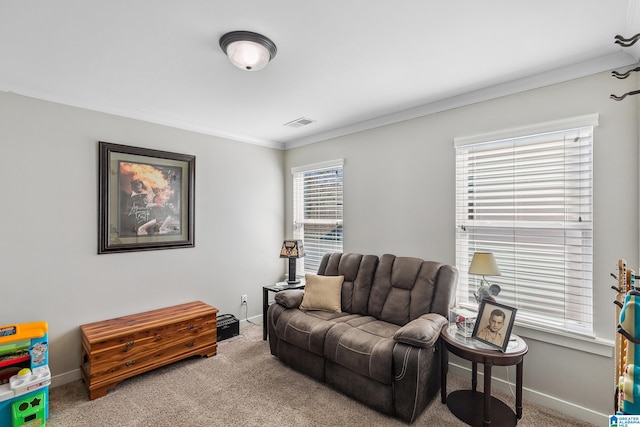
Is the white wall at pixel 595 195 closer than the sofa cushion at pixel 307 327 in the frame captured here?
Yes

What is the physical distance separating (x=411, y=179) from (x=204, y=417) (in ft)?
9.05

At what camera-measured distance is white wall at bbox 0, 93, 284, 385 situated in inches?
101

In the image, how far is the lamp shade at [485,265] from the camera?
2.27 meters

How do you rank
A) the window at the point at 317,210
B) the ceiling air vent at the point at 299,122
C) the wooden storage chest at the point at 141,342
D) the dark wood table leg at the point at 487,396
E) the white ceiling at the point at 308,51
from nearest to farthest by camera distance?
the white ceiling at the point at 308,51 < the dark wood table leg at the point at 487,396 < the wooden storage chest at the point at 141,342 < the ceiling air vent at the point at 299,122 < the window at the point at 317,210

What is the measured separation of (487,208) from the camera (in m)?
2.70

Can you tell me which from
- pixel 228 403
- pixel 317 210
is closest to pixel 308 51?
pixel 317 210

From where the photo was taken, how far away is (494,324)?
2.15 metres

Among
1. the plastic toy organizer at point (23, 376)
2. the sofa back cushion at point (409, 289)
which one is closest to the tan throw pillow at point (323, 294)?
the sofa back cushion at point (409, 289)

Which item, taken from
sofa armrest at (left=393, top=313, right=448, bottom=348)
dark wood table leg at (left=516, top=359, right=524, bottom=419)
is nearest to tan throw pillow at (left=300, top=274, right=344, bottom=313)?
sofa armrest at (left=393, top=313, right=448, bottom=348)

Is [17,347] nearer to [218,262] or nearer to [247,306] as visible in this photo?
[218,262]

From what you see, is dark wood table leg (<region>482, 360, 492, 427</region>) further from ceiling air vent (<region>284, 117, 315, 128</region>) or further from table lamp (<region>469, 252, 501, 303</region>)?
ceiling air vent (<region>284, 117, 315, 128</region>)

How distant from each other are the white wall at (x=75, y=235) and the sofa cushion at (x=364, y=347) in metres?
1.94

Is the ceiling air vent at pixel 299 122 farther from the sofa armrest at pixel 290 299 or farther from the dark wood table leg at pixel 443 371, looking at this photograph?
the dark wood table leg at pixel 443 371

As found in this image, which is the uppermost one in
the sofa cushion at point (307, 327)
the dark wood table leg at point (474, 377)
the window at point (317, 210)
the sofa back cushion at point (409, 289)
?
the window at point (317, 210)
